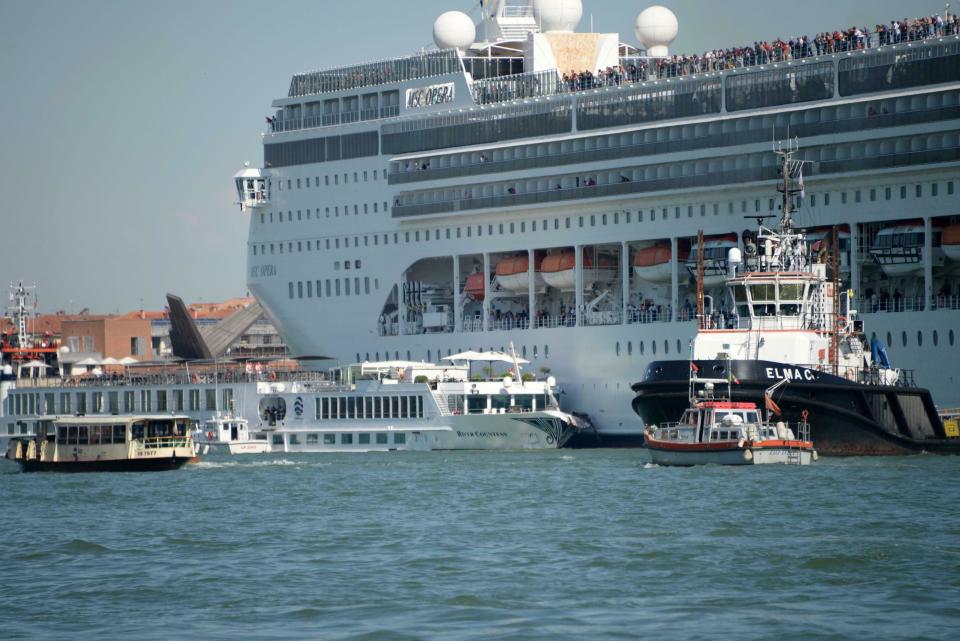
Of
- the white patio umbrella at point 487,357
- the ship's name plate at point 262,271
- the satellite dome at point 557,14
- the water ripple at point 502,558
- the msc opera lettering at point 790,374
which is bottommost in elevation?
the water ripple at point 502,558

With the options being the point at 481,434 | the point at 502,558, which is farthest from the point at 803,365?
the point at 502,558

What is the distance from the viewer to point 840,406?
2322 inches

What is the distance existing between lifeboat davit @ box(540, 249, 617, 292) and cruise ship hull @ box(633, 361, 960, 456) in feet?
59.9

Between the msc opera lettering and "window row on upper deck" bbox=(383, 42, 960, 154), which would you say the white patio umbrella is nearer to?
"window row on upper deck" bbox=(383, 42, 960, 154)

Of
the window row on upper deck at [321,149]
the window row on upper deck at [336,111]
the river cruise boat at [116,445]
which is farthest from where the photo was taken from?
the window row on upper deck at [321,149]

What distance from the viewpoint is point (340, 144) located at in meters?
88.4

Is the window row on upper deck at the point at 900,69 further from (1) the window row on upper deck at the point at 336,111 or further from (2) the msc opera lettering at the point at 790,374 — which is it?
(1) the window row on upper deck at the point at 336,111

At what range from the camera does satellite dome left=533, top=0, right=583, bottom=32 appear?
8469 centimetres

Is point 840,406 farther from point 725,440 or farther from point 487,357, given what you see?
point 487,357

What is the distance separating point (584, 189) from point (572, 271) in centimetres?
331

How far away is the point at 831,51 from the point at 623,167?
32.0 feet

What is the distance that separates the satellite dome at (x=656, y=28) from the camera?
8412 centimetres

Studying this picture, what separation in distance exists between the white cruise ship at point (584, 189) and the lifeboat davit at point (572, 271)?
0.28 ft

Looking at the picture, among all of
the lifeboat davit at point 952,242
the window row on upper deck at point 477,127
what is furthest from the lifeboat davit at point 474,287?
the lifeboat davit at point 952,242
